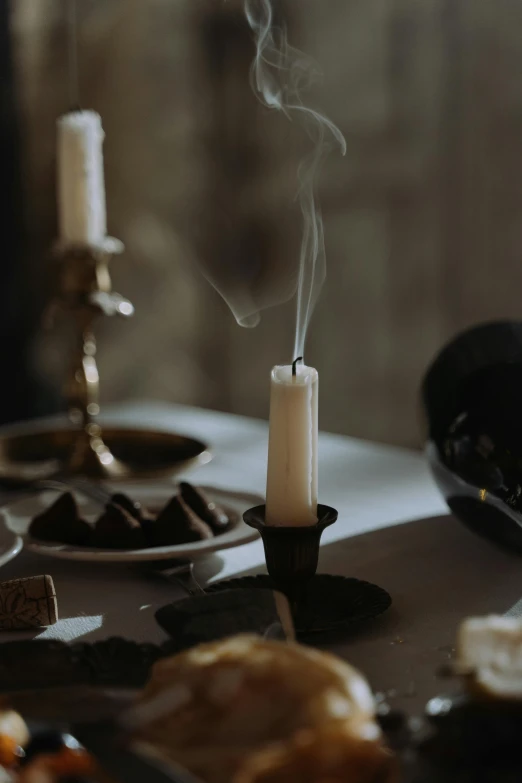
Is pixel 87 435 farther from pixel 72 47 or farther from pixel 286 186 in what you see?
pixel 286 186

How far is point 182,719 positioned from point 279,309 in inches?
116

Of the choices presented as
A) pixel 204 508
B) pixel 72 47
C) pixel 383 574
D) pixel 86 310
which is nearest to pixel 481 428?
pixel 383 574

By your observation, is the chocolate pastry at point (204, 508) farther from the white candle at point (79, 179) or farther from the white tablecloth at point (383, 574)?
the white candle at point (79, 179)

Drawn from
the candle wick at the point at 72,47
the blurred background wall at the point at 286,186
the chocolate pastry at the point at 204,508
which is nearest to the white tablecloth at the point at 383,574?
the chocolate pastry at the point at 204,508

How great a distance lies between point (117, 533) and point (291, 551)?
198 millimetres

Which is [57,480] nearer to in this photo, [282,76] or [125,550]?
[125,550]

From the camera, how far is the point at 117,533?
0.84m

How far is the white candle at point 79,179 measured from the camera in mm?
1188

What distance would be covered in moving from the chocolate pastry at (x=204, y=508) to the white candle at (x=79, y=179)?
419 millimetres

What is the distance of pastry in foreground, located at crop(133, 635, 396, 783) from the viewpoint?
441 mm

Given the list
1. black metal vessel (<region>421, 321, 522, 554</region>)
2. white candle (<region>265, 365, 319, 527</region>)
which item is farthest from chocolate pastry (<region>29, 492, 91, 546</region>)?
black metal vessel (<region>421, 321, 522, 554</region>)

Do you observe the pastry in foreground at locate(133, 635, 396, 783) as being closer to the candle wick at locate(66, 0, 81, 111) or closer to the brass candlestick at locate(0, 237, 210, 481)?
the brass candlestick at locate(0, 237, 210, 481)

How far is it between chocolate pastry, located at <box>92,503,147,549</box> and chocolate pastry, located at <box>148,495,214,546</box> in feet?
0.05

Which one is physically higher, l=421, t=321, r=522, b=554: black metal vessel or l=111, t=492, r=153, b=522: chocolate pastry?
l=421, t=321, r=522, b=554: black metal vessel
